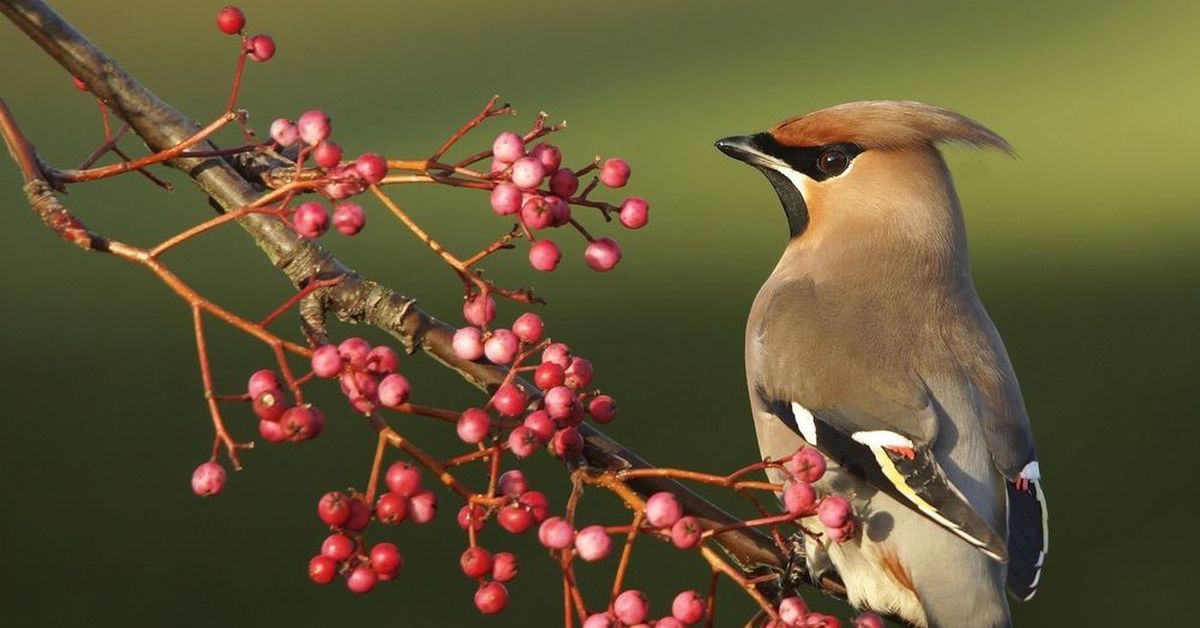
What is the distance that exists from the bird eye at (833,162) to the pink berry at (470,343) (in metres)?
1.37

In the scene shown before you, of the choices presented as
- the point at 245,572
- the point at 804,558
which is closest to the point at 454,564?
the point at 245,572

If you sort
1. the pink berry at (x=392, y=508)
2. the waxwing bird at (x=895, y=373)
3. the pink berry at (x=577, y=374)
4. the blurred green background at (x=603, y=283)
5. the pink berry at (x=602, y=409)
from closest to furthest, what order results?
the pink berry at (x=392, y=508)
the pink berry at (x=577, y=374)
the pink berry at (x=602, y=409)
the waxwing bird at (x=895, y=373)
the blurred green background at (x=603, y=283)

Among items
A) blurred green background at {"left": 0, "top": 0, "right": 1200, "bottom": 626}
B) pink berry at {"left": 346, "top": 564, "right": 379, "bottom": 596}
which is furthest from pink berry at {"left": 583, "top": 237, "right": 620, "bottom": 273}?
blurred green background at {"left": 0, "top": 0, "right": 1200, "bottom": 626}

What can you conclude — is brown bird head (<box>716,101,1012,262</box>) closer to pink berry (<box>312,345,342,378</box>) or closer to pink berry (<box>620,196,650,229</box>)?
pink berry (<box>620,196,650,229</box>)

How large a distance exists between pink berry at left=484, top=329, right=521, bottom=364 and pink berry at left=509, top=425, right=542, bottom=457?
7 centimetres

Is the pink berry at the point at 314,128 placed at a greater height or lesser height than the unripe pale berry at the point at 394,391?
greater

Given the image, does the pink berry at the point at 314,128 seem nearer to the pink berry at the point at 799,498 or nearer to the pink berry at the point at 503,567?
the pink berry at the point at 503,567

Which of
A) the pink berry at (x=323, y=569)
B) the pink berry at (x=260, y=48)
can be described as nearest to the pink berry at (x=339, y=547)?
the pink berry at (x=323, y=569)

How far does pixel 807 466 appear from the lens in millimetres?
1542

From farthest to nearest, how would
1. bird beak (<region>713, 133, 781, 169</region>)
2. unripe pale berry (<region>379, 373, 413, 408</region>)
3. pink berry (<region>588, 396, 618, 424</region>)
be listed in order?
bird beak (<region>713, 133, 781, 169</region>) → pink berry (<region>588, 396, 618, 424</region>) → unripe pale berry (<region>379, 373, 413, 408</region>)

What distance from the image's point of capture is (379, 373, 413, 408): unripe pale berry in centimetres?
137

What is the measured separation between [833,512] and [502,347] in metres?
0.33

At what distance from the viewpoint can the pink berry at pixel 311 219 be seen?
140 centimetres

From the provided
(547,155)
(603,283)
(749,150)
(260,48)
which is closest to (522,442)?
(547,155)
